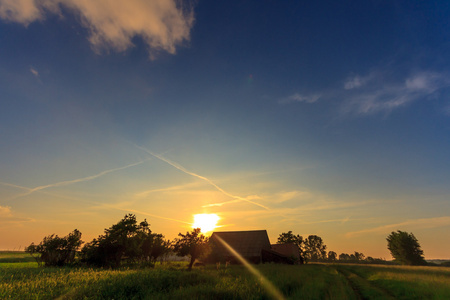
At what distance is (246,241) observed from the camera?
47812mm

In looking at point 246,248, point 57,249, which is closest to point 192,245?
point 57,249

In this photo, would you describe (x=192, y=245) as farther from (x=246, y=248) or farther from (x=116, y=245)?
(x=246, y=248)

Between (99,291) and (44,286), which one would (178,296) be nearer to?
(99,291)

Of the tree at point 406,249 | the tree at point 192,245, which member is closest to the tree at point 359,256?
the tree at point 406,249

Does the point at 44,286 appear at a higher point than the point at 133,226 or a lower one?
lower

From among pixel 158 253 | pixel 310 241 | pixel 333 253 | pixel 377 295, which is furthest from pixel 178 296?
pixel 333 253

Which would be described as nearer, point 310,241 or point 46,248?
point 46,248

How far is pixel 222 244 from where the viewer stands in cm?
4881

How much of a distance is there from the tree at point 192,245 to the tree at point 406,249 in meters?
85.9

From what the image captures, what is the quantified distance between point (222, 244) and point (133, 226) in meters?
28.5

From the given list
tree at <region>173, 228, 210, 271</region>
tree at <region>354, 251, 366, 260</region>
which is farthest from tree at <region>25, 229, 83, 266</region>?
tree at <region>354, 251, 366, 260</region>

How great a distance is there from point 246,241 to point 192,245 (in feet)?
77.9

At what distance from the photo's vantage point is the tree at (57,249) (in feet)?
72.1

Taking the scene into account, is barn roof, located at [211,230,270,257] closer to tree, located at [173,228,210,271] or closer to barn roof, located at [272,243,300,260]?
barn roof, located at [272,243,300,260]
